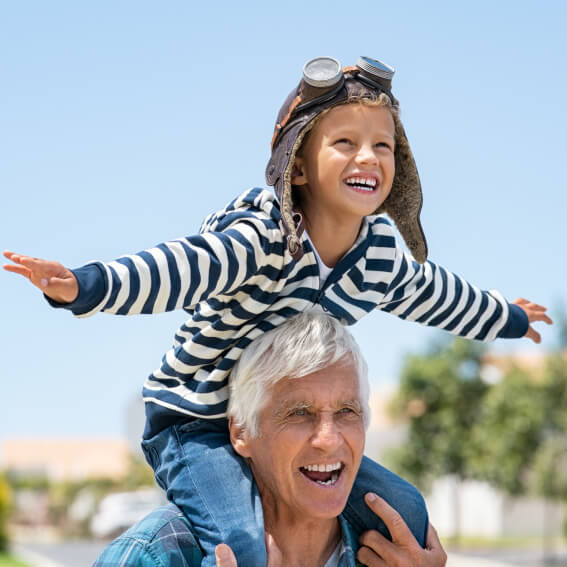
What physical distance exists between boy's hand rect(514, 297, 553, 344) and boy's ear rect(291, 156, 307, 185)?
55.7 inches

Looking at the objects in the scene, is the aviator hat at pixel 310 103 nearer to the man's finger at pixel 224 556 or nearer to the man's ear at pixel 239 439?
the man's ear at pixel 239 439

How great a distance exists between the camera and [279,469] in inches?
141

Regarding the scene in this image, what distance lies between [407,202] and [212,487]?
4.30ft

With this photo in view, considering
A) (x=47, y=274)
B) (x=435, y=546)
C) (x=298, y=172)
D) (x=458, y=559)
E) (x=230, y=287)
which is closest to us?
(x=47, y=274)

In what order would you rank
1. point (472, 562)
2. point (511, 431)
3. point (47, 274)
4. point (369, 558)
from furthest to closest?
point (511, 431)
point (472, 562)
point (369, 558)
point (47, 274)

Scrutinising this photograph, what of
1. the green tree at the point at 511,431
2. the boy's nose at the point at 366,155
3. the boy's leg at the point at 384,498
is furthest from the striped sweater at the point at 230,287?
the green tree at the point at 511,431

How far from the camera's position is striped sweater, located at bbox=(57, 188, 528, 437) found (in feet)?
10.2

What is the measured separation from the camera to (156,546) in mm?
3430

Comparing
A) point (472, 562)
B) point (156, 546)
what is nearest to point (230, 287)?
point (156, 546)

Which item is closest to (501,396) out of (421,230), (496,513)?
(496,513)

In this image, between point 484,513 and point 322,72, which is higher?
point 322,72

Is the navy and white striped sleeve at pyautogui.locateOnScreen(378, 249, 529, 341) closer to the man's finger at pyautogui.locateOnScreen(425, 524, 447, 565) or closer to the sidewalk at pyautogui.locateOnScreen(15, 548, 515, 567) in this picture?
the man's finger at pyautogui.locateOnScreen(425, 524, 447, 565)

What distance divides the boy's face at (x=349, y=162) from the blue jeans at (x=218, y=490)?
3.02 ft

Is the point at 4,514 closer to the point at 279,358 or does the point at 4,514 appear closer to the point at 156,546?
the point at 156,546
